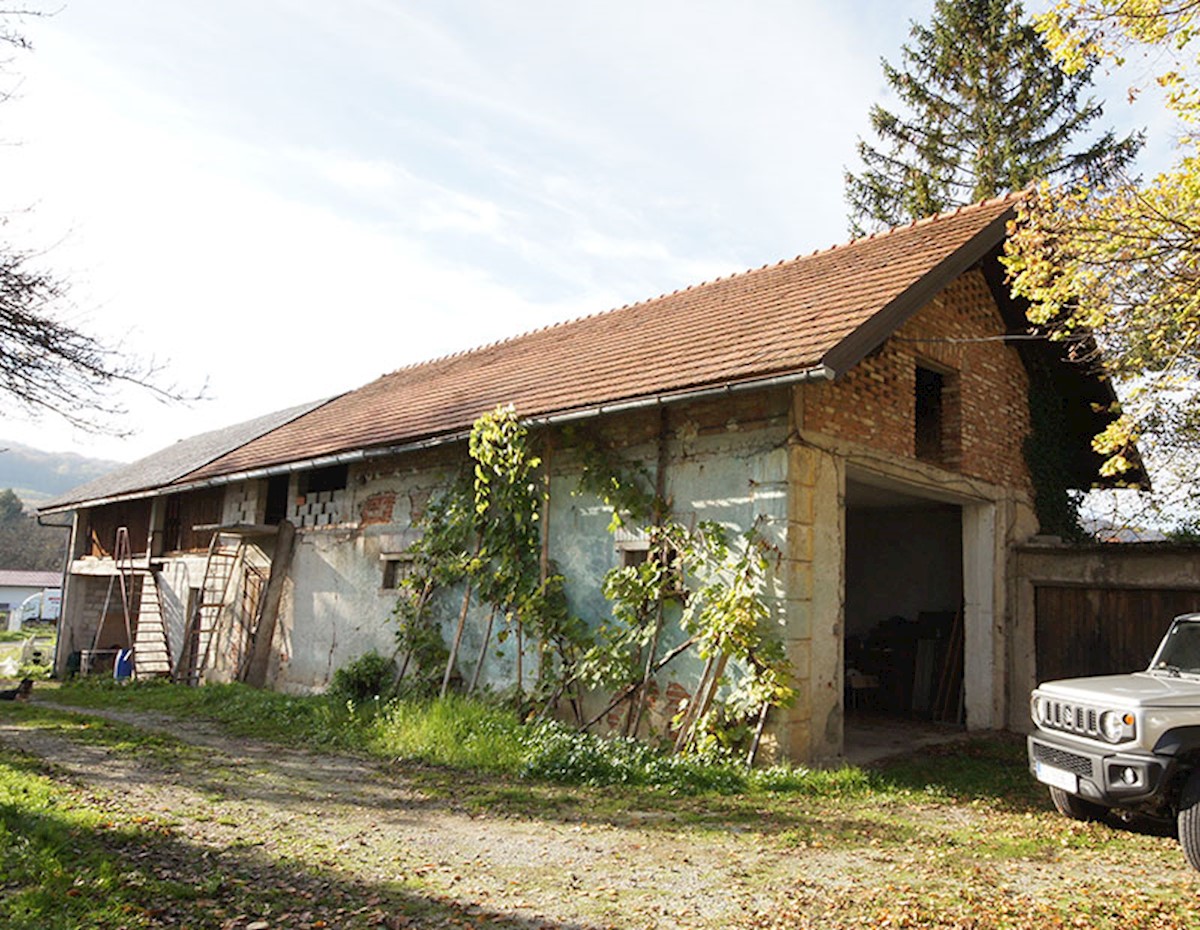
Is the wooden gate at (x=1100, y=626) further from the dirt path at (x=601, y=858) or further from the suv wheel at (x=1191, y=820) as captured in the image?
the suv wheel at (x=1191, y=820)

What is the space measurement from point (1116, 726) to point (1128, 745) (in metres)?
0.14

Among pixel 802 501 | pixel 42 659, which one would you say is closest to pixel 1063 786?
pixel 802 501

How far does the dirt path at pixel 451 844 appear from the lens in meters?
4.47

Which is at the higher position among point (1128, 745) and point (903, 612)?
point (903, 612)

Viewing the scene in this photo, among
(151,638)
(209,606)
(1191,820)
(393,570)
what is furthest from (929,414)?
(151,638)

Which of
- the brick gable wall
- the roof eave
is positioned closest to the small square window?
the brick gable wall

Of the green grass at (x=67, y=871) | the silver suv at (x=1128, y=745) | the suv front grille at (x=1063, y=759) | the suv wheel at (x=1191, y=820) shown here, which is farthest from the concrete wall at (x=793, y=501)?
the green grass at (x=67, y=871)

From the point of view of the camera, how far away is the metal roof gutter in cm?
725

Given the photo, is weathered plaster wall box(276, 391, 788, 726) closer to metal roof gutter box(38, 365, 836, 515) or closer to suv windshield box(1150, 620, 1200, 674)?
metal roof gutter box(38, 365, 836, 515)

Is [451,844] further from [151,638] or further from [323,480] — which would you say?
[151,638]

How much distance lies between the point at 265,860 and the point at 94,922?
4.12ft

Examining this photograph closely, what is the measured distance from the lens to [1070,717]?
6117 mm

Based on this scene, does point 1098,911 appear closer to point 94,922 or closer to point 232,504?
point 94,922

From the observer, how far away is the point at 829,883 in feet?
15.7
